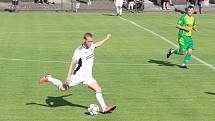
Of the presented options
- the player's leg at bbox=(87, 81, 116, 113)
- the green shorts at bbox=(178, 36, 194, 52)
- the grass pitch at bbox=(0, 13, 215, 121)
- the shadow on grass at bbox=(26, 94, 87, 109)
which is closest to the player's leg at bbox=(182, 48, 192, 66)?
the green shorts at bbox=(178, 36, 194, 52)

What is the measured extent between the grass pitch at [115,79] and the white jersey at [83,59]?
39.8 inches

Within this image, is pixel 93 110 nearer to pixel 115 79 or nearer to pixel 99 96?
pixel 99 96

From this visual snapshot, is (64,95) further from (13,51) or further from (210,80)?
(13,51)

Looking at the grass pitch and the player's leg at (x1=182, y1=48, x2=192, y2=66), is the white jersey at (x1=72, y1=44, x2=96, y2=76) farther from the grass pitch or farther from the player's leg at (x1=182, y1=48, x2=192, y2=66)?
the player's leg at (x1=182, y1=48, x2=192, y2=66)

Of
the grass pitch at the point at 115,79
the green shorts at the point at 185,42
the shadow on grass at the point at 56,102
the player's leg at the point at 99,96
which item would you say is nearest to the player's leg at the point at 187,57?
the green shorts at the point at 185,42

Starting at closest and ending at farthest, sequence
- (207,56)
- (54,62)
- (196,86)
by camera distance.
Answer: (196,86)
(54,62)
(207,56)

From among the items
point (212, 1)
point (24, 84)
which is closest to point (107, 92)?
point (24, 84)

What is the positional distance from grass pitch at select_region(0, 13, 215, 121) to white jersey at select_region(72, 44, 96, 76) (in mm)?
1010

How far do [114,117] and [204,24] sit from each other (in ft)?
92.3

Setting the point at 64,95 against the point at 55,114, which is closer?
the point at 55,114

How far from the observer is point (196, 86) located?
16812mm

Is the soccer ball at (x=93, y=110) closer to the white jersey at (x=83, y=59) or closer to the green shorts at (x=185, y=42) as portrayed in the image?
the white jersey at (x=83, y=59)

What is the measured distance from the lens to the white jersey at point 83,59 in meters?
12.9

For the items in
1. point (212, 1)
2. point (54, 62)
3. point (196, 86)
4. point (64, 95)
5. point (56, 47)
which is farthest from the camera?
point (212, 1)
